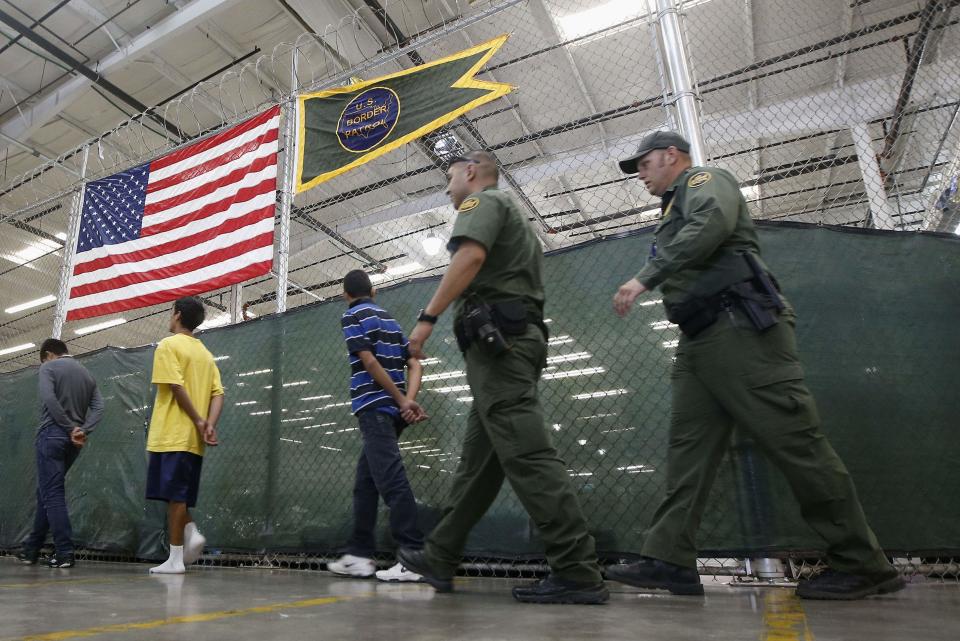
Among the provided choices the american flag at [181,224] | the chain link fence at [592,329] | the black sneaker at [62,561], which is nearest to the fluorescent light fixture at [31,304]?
the chain link fence at [592,329]

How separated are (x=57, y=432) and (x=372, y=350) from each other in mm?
2571

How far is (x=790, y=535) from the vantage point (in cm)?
246

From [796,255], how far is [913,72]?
6312 mm

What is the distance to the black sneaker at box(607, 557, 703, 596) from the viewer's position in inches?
82.0

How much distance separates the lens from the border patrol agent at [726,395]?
1948 millimetres

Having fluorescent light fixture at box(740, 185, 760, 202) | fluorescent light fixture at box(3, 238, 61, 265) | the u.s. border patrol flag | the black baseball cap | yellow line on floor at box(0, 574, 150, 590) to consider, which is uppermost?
fluorescent light fixture at box(3, 238, 61, 265)

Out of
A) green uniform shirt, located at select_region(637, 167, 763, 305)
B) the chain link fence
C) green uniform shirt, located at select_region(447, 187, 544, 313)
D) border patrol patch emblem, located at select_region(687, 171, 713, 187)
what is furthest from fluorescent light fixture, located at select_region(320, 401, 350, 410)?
border patrol patch emblem, located at select_region(687, 171, 713, 187)

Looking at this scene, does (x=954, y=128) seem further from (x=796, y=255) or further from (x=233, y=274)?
(x=233, y=274)

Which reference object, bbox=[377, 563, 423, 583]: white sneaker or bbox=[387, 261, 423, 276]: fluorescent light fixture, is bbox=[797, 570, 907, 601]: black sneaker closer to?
bbox=[377, 563, 423, 583]: white sneaker

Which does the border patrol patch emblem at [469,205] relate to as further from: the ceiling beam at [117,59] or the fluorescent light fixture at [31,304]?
the fluorescent light fixture at [31,304]

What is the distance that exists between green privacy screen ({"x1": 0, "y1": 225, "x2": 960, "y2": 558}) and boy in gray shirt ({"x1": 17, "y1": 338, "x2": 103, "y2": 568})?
0.64 meters

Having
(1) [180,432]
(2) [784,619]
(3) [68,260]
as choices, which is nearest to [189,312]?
(1) [180,432]

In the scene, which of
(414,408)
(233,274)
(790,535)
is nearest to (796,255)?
(790,535)

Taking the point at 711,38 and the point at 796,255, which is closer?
the point at 796,255
